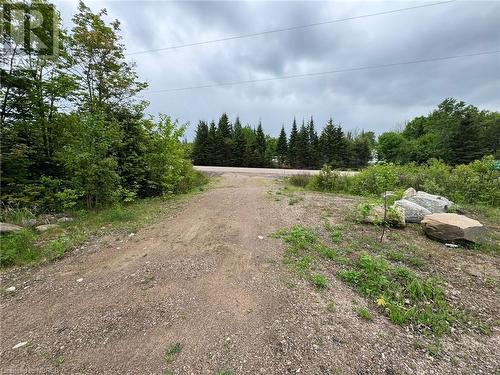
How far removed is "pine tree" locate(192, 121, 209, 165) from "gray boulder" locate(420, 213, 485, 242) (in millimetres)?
26684

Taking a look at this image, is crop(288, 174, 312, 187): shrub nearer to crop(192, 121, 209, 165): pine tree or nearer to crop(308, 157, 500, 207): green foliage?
crop(308, 157, 500, 207): green foliage

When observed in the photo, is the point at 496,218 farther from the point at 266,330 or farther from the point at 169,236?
the point at 169,236

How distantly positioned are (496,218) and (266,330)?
7.31 metres

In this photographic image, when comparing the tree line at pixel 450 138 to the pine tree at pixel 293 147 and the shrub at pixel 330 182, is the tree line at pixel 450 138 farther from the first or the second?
the shrub at pixel 330 182

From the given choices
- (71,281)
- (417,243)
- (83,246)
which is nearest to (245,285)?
(71,281)

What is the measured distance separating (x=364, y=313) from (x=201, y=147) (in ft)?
96.5

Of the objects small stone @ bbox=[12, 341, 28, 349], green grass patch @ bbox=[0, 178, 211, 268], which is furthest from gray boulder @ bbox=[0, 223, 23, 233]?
small stone @ bbox=[12, 341, 28, 349]

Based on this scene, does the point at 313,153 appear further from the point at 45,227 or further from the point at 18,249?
the point at 18,249

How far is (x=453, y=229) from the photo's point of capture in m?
4.19

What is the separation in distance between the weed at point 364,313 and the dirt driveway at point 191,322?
71 millimetres

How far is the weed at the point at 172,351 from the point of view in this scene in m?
1.86

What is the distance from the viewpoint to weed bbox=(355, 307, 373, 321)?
7.66 feet

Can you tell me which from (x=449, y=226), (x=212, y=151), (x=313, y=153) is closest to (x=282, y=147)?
(x=313, y=153)

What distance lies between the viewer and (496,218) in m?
5.91
